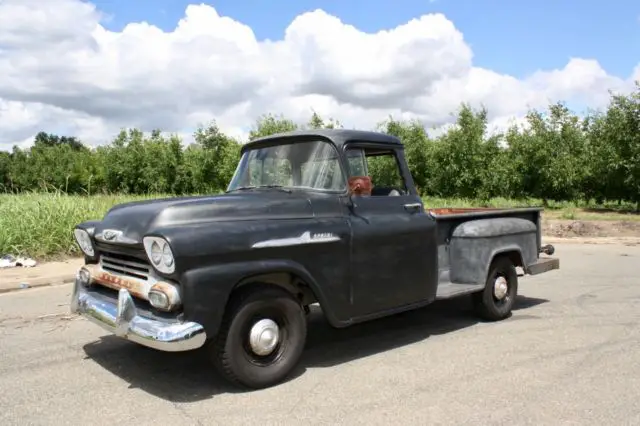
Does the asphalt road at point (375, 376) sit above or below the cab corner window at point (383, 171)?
below

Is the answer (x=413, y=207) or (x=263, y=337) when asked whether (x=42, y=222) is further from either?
(x=263, y=337)

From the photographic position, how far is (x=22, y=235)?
1099 centimetres

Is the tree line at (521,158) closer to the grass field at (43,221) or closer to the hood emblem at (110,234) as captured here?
the grass field at (43,221)

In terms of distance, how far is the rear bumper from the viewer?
21.7ft

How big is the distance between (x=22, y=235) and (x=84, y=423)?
850 cm

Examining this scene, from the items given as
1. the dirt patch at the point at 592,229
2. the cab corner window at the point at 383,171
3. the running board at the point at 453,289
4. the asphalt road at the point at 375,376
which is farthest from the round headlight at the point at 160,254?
the dirt patch at the point at 592,229

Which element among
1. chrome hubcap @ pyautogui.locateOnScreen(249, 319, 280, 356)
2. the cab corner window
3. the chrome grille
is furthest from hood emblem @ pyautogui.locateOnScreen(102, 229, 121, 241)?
the cab corner window

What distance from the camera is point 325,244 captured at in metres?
4.57

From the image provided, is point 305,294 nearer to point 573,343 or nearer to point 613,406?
point 613,406

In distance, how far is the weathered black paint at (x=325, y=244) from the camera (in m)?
3.93

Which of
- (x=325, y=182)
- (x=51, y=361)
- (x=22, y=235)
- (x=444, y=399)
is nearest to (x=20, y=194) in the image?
(x=22, y=235)

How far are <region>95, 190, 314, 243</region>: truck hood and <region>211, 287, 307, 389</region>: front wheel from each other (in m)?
0.59

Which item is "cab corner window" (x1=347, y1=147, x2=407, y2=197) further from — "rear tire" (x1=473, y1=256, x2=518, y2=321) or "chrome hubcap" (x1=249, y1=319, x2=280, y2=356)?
"chrome hubcap" (x1=249, y1=319, x2=280, y2=356)

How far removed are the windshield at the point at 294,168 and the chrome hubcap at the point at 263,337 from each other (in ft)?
4.23
